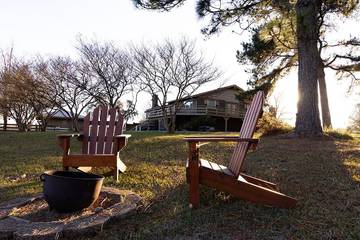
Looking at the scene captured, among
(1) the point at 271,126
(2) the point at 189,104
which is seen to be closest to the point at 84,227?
(1) the point at 271,126

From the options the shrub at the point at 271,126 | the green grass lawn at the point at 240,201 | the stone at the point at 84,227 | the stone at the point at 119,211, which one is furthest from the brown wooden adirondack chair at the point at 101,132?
the shrub at the point at 271,126

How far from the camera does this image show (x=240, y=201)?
3121mm

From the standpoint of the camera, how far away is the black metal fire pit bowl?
2.80 metres

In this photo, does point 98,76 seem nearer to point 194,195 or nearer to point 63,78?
point 63,78

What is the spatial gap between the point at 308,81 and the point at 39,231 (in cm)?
745

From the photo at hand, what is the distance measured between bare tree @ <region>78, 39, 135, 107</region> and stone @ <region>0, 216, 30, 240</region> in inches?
628

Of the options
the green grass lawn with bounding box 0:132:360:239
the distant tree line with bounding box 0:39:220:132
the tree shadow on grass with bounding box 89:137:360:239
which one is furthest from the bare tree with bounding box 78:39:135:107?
the tree shadow on grass with bounding box 89:137:360:239

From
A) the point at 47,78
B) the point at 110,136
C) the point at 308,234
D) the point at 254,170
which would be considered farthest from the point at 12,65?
the point at 308,234

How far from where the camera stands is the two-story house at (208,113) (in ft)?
94.3

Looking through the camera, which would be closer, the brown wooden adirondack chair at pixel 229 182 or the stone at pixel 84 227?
the stone at pixel 84 227

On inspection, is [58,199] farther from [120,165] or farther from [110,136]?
[110,136]

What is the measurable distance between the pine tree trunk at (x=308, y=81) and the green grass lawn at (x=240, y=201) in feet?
6.64

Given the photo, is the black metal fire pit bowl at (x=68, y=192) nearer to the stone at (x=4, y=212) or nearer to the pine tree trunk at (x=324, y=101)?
the stone at (x=4, y=212)

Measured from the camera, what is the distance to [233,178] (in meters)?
2.93
